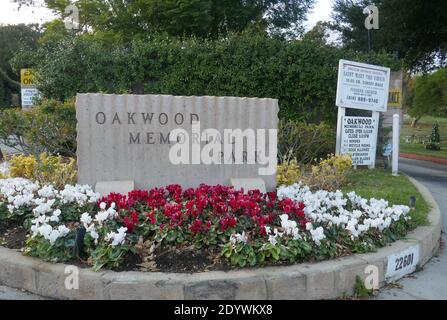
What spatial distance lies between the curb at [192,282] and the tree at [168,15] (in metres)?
11.8

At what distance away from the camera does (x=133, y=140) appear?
19.2 ft

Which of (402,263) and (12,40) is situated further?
(12,40)

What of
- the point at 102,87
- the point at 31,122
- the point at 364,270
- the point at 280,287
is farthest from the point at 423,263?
the point at 102,87

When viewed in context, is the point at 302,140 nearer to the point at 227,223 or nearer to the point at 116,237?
the point at 227,223

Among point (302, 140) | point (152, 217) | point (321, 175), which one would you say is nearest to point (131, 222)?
point (152, 217)

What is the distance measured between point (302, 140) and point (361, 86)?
5.93 feet

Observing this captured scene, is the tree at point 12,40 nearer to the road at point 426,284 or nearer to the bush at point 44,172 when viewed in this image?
the bush at point 44,172

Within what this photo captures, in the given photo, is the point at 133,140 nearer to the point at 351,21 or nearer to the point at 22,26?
the point at 351,21

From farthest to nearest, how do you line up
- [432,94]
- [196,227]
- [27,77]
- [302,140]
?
[432,94]
[27,77]
[302,140]
[196,227]

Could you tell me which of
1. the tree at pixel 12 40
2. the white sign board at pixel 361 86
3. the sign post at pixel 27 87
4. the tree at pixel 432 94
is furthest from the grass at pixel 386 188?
the tree at pixel 12 40

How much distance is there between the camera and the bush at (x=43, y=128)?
28.0ft

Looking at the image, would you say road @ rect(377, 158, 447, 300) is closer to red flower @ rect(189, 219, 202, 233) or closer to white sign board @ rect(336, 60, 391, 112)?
red flower @ rect(189, 219, 202, 233)

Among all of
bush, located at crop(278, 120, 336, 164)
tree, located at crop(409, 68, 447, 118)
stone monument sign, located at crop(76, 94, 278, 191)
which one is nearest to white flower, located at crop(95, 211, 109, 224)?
stone monument sign, located at crop(76, 94, 278, 191)

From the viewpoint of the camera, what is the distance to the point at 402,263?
432 centimetres
